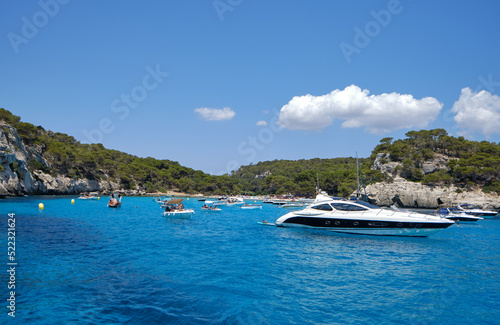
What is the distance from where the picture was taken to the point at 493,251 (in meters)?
19.8

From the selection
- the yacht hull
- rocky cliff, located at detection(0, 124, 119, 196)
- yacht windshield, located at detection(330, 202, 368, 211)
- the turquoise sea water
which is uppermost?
rocky cliff, located at detection(0, 124, 119, 196)

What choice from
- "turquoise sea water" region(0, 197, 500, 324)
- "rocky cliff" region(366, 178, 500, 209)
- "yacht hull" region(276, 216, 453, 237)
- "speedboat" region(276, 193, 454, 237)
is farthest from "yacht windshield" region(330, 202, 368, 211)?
"rocky cliff" region(366, 178, 500, 209)

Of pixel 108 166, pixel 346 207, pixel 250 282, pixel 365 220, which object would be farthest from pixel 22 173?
pixel 250 282

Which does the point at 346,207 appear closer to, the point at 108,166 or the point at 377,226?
the point at 377,226

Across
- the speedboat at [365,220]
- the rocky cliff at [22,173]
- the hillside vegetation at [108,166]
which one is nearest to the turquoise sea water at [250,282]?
the speedboat at [365,220]

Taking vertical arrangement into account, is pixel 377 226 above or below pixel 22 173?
below

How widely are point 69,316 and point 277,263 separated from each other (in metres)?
9.31

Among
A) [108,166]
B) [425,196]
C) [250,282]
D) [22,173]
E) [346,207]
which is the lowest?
[250,282]

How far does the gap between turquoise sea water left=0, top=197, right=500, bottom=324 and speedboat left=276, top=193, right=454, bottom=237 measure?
5.34 ft

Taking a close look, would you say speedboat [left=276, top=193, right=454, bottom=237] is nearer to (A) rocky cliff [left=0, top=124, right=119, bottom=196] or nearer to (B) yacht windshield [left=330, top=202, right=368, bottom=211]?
(B) yacht windshield [left=330, top=202, right=368, bottom=211]

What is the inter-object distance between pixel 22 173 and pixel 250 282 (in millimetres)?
82004

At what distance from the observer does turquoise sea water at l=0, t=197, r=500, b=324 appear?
8805 mm

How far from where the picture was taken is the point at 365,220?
2283 centimetres

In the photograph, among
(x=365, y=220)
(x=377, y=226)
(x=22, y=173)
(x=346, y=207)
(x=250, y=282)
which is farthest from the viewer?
(x=22, y=173)
